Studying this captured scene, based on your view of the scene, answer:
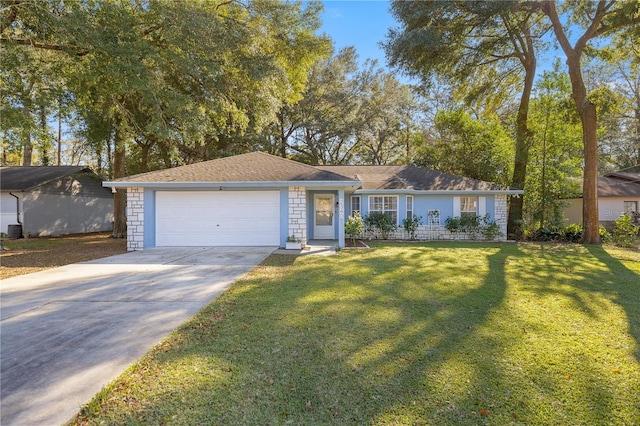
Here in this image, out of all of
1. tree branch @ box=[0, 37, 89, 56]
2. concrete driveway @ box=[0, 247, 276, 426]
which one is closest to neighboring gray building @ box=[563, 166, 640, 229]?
concrete driveway @ box=[0, 247, 276, 426]

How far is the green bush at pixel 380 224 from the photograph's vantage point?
45.6 ft

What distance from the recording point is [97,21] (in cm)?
886

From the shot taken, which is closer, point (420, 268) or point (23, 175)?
point (420, 268)

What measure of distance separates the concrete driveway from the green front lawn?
12.2 inches

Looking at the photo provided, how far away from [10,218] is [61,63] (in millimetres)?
10692

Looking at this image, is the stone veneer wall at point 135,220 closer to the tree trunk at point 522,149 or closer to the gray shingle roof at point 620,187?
the tree trunk at point 522,149

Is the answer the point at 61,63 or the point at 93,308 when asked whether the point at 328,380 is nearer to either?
the point at 93,308

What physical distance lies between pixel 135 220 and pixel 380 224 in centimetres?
937

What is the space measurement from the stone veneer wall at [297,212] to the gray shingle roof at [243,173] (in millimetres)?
470

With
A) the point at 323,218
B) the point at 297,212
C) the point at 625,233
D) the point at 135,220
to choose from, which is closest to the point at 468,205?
the point at 625,233

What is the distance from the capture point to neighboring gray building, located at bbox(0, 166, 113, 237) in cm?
1595

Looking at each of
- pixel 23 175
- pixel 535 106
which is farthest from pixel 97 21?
pixel 535 106

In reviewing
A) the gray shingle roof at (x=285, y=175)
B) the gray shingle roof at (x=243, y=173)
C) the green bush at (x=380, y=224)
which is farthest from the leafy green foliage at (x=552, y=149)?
the gray shingle roof at (x=243, y=173)

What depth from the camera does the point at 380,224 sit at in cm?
1390
